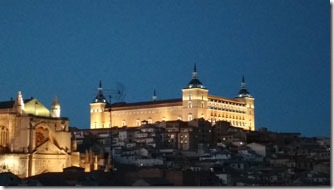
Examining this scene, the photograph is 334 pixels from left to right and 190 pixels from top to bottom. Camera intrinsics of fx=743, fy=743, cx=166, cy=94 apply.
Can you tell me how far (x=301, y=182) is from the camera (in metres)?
20.0

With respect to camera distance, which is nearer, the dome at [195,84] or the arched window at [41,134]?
the arched window at [41,134]

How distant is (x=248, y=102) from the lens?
4262cm

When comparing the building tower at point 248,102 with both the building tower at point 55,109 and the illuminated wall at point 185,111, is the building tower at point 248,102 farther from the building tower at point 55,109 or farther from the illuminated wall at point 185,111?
the building tower at point 55,109

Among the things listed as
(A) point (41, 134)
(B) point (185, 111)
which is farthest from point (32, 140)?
(B) point (185, 111)

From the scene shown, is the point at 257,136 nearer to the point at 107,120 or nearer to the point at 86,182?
the point at 107,120

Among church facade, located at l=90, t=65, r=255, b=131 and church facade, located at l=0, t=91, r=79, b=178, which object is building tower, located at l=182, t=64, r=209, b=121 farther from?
church facade, located at l=0, t=91, r=79, b=178

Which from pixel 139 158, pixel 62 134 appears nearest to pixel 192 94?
pixel 139 158

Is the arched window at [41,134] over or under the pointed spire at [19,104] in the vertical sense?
under

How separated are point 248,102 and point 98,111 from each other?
8.59 meters

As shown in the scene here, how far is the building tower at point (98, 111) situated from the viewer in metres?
40.8

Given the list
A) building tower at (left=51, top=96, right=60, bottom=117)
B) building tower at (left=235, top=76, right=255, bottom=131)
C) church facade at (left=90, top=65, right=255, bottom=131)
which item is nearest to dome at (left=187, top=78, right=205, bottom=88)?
church facade at (left=90, top=65, right=255, bottom=131)

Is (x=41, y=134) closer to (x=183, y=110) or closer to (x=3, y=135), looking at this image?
(x=3, y=135)

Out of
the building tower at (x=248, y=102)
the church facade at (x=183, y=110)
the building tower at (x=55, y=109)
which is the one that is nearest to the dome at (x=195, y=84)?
the church facade at (x=183, y=110)

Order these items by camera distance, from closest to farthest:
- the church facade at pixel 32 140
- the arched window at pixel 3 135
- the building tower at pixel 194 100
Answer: the church facade at pixel 32 140 → the arched window at pixel 3 135 → the building tower at pixel 194 100
